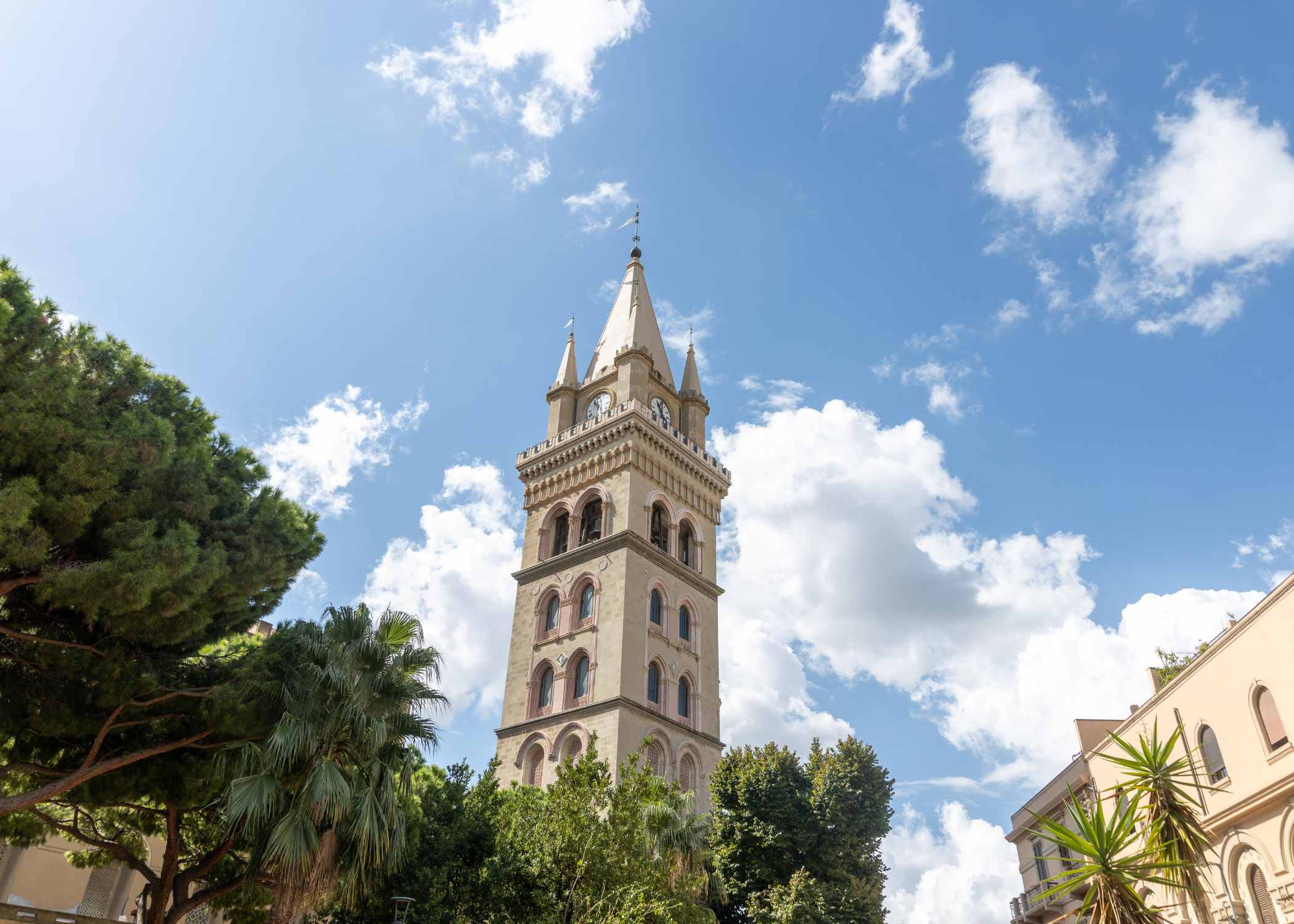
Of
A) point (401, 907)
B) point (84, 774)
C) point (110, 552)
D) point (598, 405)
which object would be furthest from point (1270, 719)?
point (598, 405)

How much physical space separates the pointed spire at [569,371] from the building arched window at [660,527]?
793 cm

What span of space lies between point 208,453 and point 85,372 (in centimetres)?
243

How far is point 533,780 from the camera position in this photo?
35.7 meters

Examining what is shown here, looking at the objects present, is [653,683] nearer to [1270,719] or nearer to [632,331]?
[632,331]

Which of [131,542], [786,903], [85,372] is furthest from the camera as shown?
[786,903]

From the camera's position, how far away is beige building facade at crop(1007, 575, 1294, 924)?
16.9 m

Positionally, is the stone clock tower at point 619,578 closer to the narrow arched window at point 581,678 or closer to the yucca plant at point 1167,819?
the narrow arched window at point 581,678

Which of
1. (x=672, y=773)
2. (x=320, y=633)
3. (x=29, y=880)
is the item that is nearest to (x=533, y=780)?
(x=672, y=773)

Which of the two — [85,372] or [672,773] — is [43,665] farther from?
[672,773]

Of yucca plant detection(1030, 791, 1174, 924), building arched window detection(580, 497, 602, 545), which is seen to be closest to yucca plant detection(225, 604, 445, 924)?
yucca plant detection(1030, 791, 1174, 924)

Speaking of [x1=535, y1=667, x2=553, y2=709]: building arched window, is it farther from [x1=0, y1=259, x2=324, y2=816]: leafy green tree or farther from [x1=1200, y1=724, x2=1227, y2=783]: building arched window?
[x1=1200, y1=724, x2=1227, y2=783]: building arched window

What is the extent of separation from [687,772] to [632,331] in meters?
20.1

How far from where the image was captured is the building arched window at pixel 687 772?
119 feet

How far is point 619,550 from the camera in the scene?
3809cm
